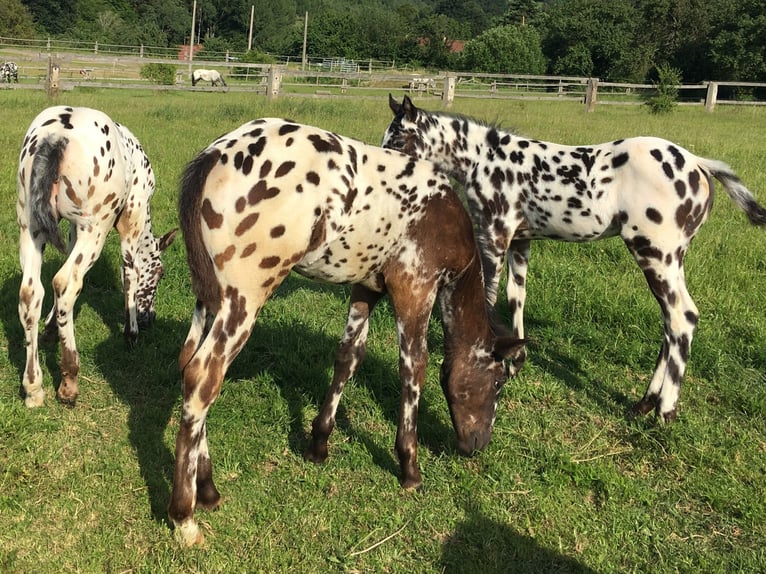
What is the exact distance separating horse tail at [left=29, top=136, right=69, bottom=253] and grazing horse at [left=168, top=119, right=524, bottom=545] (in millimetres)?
1455

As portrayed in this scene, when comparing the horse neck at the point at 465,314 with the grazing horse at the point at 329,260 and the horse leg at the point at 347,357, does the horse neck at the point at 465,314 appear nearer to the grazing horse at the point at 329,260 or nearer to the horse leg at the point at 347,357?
the grazing horse at the point at 329,260

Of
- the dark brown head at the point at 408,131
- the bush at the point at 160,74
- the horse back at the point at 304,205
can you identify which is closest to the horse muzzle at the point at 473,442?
the horse back at the point at 304,205

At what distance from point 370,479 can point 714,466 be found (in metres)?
2.19

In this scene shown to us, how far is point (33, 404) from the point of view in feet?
14.3

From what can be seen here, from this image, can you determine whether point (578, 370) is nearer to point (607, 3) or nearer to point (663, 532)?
point (663, 532)

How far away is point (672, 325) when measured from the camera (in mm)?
4574

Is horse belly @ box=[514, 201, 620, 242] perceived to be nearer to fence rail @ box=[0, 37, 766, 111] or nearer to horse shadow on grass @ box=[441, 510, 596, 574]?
horse shadow on grass @ box=[441, 510, 596, 574]

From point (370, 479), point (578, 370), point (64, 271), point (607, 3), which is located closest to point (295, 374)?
point (370, 479)

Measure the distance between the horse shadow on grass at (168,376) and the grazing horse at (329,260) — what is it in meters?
0.40

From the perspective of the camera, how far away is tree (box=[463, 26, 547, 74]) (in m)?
53.4

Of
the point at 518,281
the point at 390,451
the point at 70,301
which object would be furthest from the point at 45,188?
the point at 518,281

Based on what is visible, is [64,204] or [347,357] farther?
[64,204]

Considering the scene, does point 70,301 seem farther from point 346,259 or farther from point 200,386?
point 346,259

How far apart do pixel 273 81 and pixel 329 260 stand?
69.5 ft
